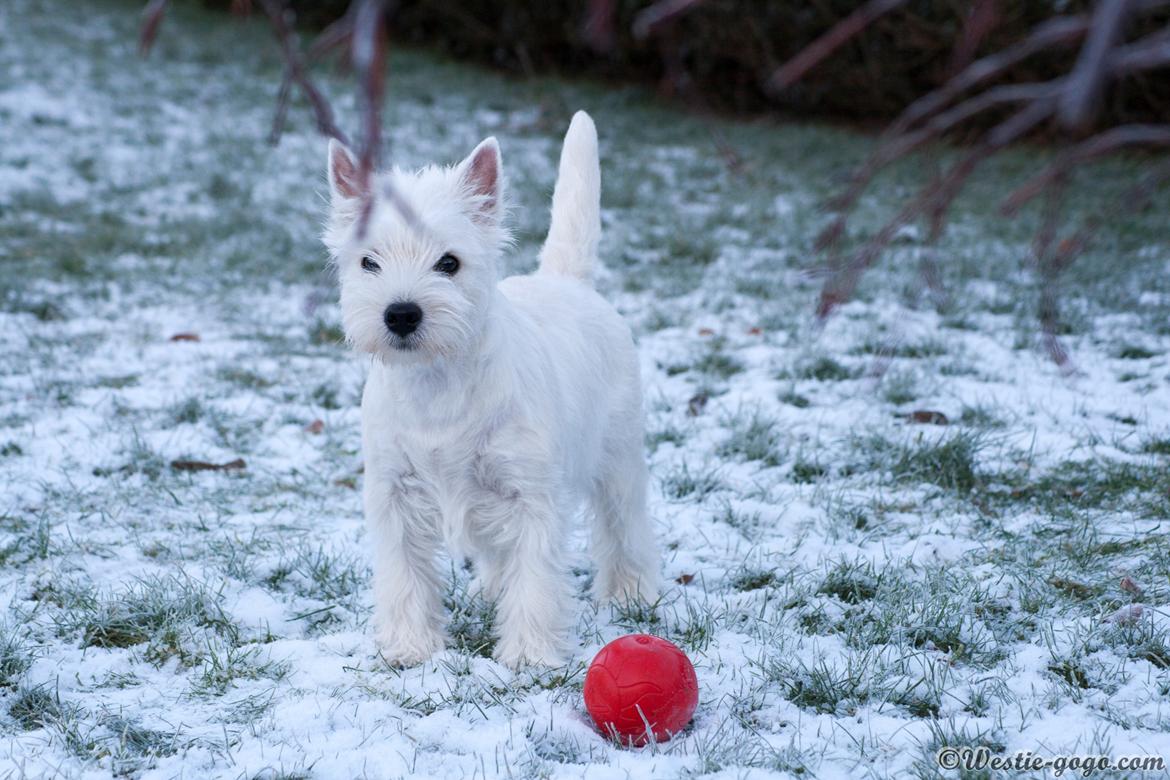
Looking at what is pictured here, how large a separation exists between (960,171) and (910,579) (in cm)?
232

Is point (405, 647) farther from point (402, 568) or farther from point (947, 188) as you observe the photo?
point (947, 188)

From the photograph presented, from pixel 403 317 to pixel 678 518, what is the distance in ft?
5.26

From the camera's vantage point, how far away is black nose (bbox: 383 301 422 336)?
264 cm

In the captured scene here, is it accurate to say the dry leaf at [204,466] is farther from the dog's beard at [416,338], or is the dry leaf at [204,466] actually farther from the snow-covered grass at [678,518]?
the dog's beard at [416,338]

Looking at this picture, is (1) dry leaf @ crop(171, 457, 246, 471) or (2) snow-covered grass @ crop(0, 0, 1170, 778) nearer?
(2) snow-covered grass @ crop(0, 0, 1170, 778)

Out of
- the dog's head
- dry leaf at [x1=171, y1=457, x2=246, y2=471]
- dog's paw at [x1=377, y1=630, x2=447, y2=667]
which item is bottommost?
dog's paw at [x1=377, y1=630, x2=447, y2=667]

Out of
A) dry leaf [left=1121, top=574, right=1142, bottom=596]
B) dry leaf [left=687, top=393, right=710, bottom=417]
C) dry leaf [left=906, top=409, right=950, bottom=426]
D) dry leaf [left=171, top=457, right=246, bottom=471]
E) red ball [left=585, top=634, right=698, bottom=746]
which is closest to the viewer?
red ball [left=585, top=634, right=698, bottom=746]

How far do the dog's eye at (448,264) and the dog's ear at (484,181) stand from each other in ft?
0.74

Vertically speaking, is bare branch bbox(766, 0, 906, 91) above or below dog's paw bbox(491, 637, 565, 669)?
above

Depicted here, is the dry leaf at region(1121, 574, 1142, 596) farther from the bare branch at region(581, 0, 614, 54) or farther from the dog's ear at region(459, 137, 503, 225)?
the bare branch at region(581, 0, 614, 54)

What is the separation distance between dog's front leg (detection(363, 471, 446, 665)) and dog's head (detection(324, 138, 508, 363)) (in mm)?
424

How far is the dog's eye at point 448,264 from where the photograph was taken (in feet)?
9.05

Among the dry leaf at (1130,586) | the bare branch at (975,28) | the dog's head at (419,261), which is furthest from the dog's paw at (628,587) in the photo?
the bare branch at (975,28)

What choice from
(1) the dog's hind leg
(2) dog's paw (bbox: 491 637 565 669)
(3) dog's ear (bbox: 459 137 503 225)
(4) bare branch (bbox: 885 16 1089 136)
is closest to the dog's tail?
(3) dog's ear (bbox: 459 137 503 225)
